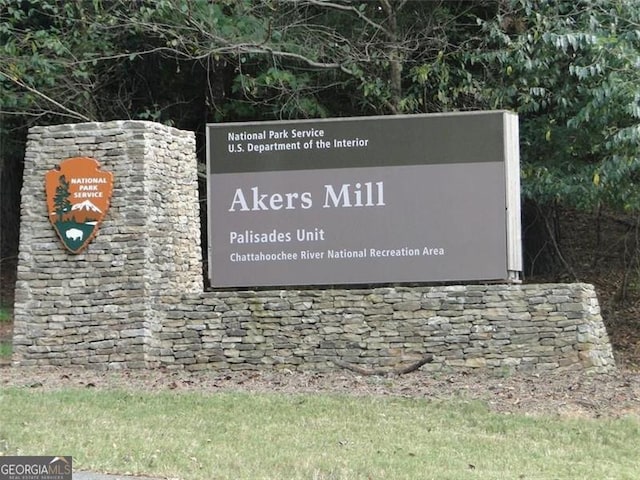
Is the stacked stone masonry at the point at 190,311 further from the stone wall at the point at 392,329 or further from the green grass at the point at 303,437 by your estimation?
the green grass at the point at 303,437

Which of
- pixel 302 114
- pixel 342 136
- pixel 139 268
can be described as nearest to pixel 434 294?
pixel 342 136

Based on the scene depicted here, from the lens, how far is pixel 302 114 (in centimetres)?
1669

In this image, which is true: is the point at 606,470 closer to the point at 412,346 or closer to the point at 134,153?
A: the point at 412,346

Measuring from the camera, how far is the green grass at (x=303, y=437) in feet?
24.3

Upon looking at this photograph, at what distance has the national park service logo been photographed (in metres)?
12.5

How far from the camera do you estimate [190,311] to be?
1255 centimetres

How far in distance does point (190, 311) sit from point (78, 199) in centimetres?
210

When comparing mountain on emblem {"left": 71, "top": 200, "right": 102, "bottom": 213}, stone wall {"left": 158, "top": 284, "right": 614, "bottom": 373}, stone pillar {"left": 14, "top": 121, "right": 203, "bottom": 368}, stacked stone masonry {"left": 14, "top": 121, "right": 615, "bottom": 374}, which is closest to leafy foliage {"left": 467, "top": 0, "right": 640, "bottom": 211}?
stone wall {"left": 158, "top": 284, "right": 614, "bottom": 373}

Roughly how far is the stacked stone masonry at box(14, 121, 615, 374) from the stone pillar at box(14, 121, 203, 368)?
1cm

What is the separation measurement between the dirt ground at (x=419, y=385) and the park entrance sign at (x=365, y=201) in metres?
1.38

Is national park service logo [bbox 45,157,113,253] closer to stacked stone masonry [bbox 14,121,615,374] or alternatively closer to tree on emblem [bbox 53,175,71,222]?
tree on emblem [bbox 53,175,71,222]

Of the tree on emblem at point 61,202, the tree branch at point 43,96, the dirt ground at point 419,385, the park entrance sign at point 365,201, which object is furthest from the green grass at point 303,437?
the tree branch at point 43,96

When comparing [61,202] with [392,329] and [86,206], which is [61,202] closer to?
[86,206]

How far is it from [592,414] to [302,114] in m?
8.58
